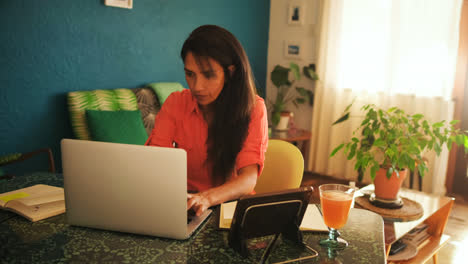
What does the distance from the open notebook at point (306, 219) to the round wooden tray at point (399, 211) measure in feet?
3.24

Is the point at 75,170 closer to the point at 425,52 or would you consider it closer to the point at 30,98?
the point at 30,98

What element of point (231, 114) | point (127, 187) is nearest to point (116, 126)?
point (231, 114)

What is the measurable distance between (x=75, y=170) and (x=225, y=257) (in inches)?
16.4

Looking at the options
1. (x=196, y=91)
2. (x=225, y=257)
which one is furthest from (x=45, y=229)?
(x=196, y=91)

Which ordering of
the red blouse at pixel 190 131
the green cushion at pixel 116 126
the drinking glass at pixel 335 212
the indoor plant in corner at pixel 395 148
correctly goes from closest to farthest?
the drinking glass at pixel 335 212
the red blouse at pixel 190 131
the indoor plant in corner at pixel 395 148
the green cushion at pixel 116 126

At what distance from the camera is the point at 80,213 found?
979mm

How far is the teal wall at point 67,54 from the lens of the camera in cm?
247

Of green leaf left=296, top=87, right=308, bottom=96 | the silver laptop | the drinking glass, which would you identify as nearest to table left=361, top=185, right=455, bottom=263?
the drinking glass

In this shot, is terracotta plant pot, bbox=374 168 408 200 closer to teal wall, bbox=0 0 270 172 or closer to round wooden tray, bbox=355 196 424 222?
round wooden tray, bbox=355 196 424 222

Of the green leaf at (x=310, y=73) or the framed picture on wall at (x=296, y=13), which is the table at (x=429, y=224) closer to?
the green leaf at (x=310, y=73)

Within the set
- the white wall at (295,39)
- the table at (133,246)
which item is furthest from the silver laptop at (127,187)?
the white wall at (295,39)

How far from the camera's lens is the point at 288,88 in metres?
4.52

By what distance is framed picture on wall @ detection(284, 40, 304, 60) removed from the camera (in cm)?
439

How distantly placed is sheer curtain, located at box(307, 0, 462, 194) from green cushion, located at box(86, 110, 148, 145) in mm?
2171
